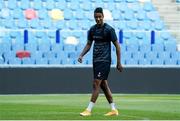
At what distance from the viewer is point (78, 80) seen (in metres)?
21.8

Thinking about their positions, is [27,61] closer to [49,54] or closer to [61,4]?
[49,54]

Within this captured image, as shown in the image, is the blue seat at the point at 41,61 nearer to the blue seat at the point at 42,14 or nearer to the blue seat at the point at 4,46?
the blue seat at the point at 4,46

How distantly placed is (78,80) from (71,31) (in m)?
1.96

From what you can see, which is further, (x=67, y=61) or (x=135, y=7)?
(x=135, y=7)

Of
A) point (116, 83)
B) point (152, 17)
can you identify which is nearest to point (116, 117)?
point (116, 83)

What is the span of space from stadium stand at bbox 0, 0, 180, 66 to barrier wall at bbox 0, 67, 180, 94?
A: 1.35ft

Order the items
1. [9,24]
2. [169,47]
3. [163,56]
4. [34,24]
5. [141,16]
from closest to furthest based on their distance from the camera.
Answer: [163,56], [169,47], [9,24], [34,24], [141,16]

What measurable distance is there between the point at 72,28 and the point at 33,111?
12296mm

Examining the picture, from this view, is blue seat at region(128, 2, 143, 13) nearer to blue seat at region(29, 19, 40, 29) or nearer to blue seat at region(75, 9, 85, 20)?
blue seat at region(75, 9, 85, 20)

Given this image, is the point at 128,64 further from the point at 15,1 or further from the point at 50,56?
the point at 15,1

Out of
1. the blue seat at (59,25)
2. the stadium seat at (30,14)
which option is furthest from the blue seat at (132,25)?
the stadium seat at (30,14)

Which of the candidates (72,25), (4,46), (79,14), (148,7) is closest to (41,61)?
(4,46)

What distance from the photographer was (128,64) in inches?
888

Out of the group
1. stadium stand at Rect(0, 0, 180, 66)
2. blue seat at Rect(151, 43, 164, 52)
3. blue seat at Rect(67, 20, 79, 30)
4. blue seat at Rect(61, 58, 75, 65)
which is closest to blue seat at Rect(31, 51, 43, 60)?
stadium stand at Rect(0, 0, 180, 66)
